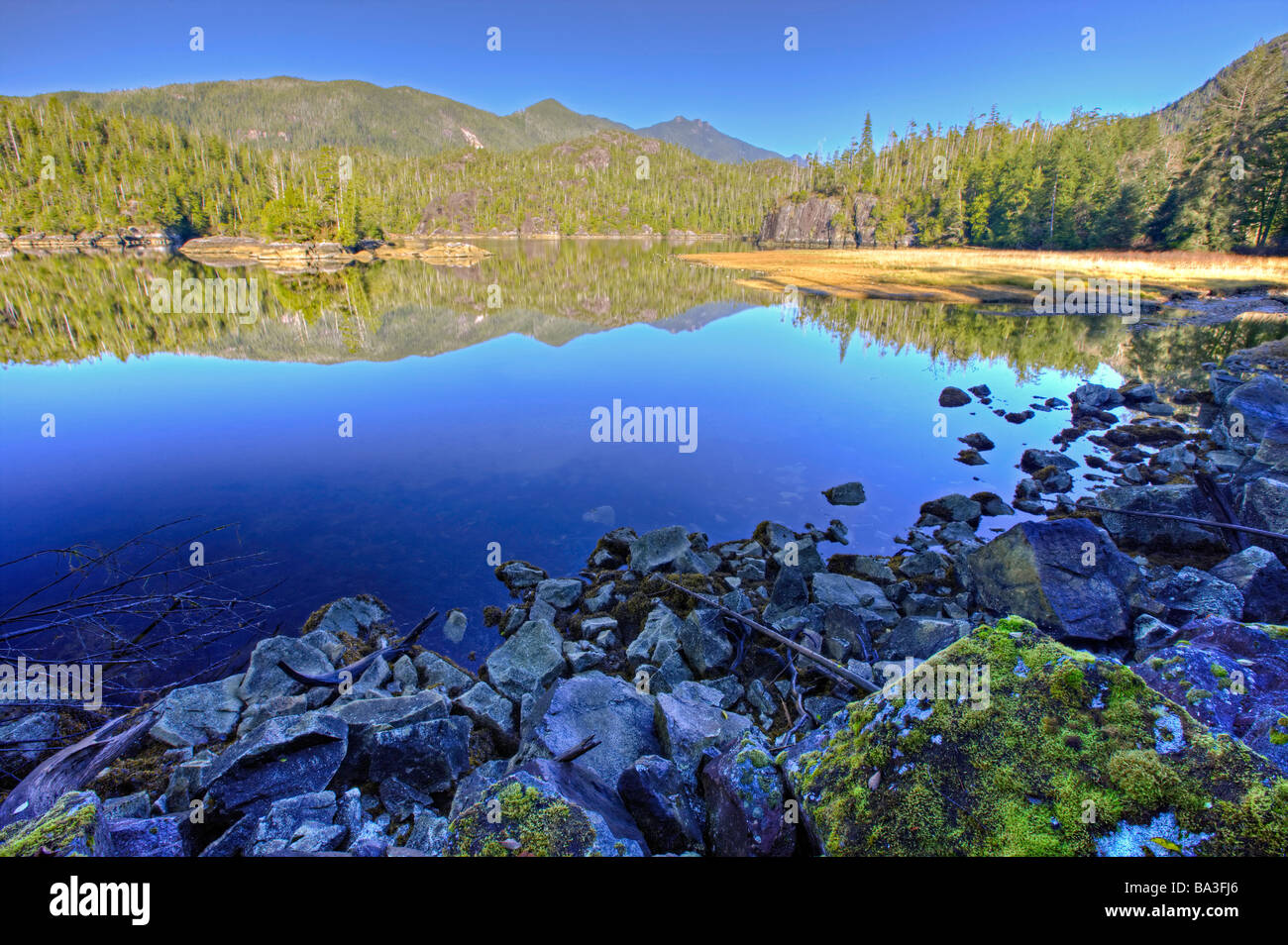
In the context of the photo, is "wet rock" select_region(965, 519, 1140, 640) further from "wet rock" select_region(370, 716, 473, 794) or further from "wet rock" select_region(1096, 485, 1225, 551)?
"wet rock" select_region(370, 716, 473, 794)

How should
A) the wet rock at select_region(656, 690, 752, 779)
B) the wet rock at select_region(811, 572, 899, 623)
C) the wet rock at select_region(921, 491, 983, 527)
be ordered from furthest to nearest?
the wet rock at select_region(921, 491, 983, 527) < the wet rock at select_region(811, 572, 899, 623) < the wet rock at select_region(656, 690, 752, 779)

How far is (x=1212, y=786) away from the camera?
8.29 ft

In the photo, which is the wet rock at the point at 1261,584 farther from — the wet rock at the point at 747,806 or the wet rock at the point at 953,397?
the wet rock at the point at 953,397

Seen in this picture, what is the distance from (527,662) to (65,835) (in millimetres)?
5482

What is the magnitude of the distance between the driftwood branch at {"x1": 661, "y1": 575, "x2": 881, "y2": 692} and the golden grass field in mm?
49637

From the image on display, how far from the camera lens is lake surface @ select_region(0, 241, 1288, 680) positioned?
1277 centimetres

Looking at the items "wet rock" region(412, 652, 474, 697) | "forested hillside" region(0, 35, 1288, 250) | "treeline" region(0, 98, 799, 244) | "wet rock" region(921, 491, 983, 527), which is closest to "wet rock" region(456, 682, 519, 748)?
"wet rock" region(412, 652, 474, 697)

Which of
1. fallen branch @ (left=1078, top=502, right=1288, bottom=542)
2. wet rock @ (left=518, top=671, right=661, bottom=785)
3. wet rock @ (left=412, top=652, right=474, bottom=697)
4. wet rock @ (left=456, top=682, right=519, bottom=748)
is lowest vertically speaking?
wet rock @ (left=412, top=652, right=474, bottom=697)

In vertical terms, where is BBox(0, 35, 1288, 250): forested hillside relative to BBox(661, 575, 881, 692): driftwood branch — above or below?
above

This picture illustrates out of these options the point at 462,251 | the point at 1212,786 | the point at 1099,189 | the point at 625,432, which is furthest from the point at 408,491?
the point at 462,251

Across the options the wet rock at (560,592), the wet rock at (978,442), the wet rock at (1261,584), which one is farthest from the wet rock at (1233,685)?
the wet rock at (978,442)

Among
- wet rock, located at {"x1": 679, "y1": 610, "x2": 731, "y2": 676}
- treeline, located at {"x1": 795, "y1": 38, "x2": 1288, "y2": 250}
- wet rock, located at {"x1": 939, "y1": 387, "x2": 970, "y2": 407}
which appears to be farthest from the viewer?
treeline, located at {"x1": 795, "y1": 38, "x2": 1288, "y2": 250}
